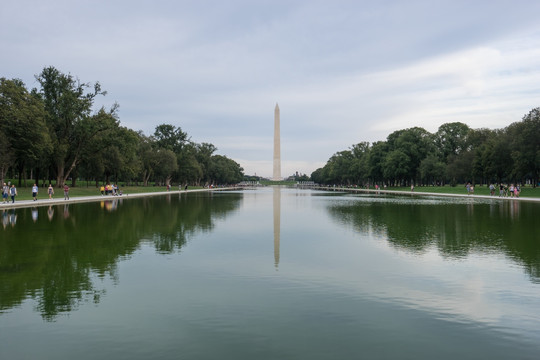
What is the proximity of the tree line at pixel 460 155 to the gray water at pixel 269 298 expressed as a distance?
52.7 m

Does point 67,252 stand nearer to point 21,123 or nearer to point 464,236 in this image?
point 464,236

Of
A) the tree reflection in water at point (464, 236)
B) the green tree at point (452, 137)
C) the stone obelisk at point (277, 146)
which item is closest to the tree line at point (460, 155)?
the green tree at point (452, 137)

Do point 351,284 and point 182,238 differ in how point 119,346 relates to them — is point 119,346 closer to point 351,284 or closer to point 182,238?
point 351,284

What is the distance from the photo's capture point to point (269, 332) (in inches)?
245

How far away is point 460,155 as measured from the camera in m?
90.2

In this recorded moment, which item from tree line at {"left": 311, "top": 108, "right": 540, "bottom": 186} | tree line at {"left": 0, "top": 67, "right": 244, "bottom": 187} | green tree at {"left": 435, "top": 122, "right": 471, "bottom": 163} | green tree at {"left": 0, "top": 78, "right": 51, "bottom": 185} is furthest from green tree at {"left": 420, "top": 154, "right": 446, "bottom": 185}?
green tree at {"left": 0, "top": 78, "right": 51, "bottom": 185}

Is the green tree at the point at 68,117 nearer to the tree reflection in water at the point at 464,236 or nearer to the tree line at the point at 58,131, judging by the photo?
the tree line at the point at 58,131

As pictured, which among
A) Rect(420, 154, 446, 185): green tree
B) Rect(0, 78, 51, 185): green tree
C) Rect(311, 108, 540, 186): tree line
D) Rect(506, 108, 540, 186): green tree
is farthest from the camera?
Rect(420, 154, 446, 185): green tree

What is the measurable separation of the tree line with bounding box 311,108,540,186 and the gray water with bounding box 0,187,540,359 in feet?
173

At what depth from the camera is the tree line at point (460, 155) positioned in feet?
195

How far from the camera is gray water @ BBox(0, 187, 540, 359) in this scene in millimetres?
5770

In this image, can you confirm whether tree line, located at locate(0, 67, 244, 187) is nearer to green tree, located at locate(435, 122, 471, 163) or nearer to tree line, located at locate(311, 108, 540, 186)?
tree line, located at locate(311, 108, 540, 186)

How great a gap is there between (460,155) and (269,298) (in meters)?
91.8

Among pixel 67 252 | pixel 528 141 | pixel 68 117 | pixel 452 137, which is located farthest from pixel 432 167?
pixel 67 252
